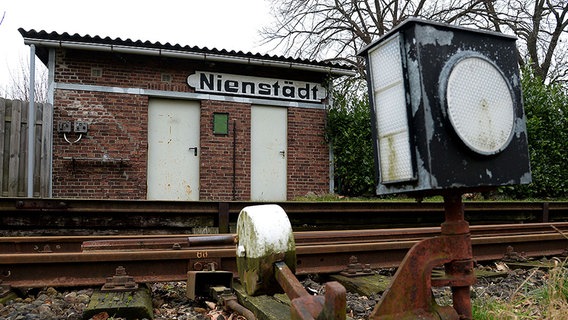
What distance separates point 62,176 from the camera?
971 cm

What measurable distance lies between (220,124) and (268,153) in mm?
1364

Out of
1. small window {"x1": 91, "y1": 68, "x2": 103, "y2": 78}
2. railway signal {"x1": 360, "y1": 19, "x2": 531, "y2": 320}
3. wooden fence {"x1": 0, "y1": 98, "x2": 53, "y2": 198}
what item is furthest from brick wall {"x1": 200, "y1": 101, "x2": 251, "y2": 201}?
railway signal {"x1": 360, "y1": 19, "x2": 531, "y2": 320}

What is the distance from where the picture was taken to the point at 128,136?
10266 millimetres

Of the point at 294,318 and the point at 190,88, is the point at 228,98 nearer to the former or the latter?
the point at 190,88

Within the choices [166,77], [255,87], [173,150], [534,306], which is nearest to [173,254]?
[534,306]

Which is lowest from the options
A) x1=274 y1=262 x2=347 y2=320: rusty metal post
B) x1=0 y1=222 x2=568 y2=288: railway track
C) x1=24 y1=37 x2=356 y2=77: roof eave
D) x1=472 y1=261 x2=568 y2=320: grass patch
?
x1=472 y1=261 x2=568 y2=320: grass patch

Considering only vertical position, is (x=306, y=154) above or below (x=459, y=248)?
above

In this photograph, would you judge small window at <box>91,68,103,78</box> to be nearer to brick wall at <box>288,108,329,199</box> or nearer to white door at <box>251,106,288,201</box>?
white door at <box>251,106,288,201</box>

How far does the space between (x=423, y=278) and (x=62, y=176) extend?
962 centimetres

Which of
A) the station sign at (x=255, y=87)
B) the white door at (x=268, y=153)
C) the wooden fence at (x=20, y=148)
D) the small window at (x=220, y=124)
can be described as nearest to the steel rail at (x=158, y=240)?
the wooden fence at (x=20, y=148)

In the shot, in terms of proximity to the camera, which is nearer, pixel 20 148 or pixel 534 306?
pixel 534 306

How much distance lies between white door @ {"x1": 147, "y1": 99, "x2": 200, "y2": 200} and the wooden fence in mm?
2104

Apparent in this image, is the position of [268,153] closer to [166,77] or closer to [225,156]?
[225,156]

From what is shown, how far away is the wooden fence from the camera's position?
8.92 m
